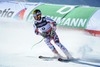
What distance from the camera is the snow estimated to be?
684cm

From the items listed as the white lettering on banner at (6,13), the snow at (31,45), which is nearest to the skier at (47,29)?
the snow at (31,45)

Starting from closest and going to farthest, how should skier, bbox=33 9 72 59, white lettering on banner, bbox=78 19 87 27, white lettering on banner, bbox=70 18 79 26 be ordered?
skier, bbox=33 9 72 59
white lettering on banner, bbox=78 19 87 27
white lettering on banner, bbox=70 18 79 26

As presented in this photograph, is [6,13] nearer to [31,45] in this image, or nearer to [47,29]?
[31,45]

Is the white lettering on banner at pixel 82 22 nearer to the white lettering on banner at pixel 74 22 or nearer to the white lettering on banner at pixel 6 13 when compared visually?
the white lettering on banner at pixel 74 22

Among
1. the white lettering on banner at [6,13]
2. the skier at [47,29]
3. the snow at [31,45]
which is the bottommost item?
the snow at [31,45]

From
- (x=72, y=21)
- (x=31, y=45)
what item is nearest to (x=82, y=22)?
(x=72, y=21)

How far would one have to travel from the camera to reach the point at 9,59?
726 cm

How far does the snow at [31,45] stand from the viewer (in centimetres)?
684

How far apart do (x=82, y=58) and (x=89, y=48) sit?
0.52 meters

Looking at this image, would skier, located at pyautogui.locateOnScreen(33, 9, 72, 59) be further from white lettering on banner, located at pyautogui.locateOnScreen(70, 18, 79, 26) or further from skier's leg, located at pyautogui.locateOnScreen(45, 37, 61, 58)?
white lettering on banner, located at pyautogui.locateOnScreen(70, 18, 79, 26)

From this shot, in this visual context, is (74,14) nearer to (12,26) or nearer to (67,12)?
(67,12)

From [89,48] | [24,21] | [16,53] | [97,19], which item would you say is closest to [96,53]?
[89,48]

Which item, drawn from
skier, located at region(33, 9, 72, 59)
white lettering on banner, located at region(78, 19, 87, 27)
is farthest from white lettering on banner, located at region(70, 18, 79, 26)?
skier, located at region(33, 9, 72, 59)

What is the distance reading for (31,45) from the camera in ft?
28.7
